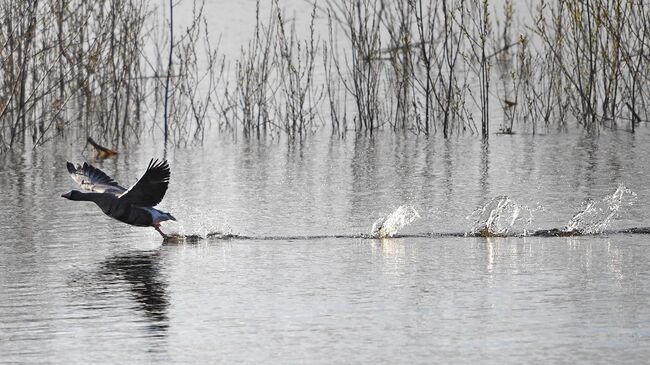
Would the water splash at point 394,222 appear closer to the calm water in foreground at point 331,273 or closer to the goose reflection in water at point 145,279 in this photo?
the calm water in foreground at point 331,273

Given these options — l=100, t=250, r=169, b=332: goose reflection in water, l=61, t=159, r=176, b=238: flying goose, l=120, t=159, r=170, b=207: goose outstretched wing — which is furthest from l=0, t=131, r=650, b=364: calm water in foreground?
l=120, t=159, r=170, b=207: goose outstretched wing

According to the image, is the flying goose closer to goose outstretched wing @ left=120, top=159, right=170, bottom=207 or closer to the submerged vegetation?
goose outstretched wing @ left=120, top=159, right=170, bottom=207

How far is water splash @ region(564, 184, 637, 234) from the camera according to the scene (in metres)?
9.12

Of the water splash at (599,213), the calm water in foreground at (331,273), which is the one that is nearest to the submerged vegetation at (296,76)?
the calm water in foreground at (331,273)

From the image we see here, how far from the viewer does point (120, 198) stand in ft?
28.7

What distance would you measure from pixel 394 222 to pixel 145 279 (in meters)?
2.38

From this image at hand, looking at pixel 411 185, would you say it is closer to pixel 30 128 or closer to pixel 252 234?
pixel 252 234

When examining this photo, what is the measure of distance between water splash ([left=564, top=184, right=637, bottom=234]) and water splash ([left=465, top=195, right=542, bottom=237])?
1.09ft

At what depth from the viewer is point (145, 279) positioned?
753 centimetres

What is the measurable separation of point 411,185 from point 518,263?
400cm

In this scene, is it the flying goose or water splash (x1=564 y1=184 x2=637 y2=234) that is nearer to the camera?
the flying goose

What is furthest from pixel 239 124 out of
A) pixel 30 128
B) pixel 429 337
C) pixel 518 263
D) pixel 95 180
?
pixel 429 337

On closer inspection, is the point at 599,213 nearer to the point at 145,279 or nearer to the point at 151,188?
the point at 151,188

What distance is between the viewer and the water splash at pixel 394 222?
360 inches
